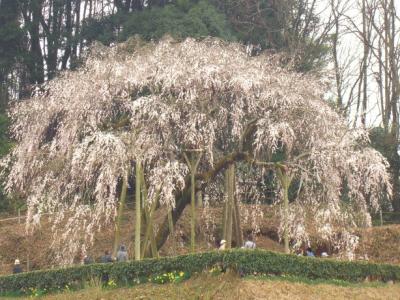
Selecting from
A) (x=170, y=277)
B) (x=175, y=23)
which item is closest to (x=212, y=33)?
(x=175, y=23)

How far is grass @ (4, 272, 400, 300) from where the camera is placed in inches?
549

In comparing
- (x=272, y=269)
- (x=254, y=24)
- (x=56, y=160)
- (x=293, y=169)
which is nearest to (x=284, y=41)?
(x=254, y=24)

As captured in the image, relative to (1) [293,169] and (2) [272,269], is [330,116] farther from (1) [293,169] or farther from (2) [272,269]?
(2) [272,269]

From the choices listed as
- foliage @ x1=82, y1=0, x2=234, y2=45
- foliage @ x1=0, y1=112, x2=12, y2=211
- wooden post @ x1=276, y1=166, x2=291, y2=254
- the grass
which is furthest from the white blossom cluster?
foliage @ x1=0, y1=112, x2=12, y2=211

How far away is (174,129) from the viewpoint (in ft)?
61.0

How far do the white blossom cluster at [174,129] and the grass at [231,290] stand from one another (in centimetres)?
264

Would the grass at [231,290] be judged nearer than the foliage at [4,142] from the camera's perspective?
Yes

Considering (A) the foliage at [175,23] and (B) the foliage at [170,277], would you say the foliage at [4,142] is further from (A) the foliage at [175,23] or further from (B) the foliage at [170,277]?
(B) the foliage at [170,277]

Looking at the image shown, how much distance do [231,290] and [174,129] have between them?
584 centimetres

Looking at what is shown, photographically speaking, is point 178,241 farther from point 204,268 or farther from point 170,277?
point 204,268

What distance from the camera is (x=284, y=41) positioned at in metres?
32.4

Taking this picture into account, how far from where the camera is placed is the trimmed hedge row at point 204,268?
47.4 ft

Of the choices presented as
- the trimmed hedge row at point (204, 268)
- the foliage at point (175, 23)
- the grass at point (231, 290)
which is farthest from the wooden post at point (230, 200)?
the foliage at point (175, 23)

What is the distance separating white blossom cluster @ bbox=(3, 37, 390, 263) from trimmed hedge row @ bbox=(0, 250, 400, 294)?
1625 mm
